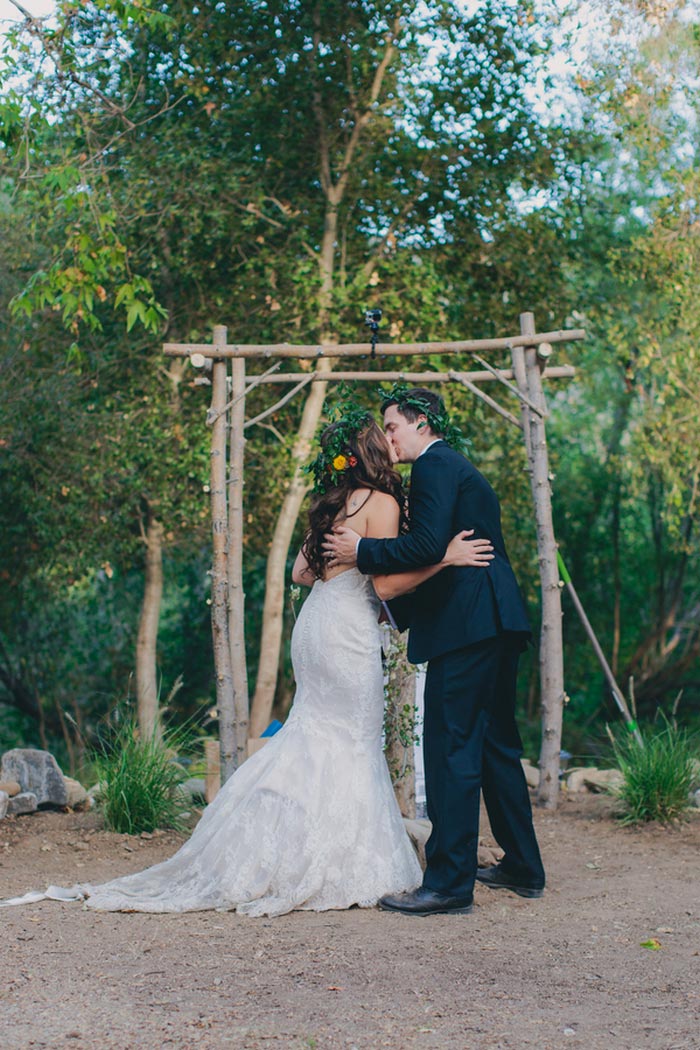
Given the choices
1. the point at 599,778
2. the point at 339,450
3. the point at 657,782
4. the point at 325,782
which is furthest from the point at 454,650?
the point at 599,778

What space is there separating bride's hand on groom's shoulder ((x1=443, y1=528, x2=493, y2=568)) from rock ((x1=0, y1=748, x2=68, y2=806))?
3.18m

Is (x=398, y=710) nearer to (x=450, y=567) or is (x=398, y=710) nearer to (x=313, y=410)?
(x=450, y=567)

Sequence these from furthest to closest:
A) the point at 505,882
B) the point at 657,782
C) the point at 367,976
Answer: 1. the point at 657,782
2. the point at 505,882
3. the point at 367,976

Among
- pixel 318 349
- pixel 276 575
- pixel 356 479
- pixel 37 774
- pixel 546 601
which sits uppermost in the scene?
pixel 318 349

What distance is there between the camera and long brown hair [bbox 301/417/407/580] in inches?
168

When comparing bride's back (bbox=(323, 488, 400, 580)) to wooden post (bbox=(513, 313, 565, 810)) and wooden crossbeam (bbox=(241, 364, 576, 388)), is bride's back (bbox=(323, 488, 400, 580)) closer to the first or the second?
wooden crossbeam (bbox=(241, 364, 576, 388))

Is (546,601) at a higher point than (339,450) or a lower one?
lower

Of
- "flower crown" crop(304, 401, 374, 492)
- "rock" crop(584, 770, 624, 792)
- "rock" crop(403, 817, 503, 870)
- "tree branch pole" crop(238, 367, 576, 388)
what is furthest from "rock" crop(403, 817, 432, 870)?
"rock" crop(584, 770, 624, 792)

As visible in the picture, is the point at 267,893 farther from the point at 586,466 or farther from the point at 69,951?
the point at 586,466

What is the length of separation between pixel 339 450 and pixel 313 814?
1336 mm

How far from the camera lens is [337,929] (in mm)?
3750

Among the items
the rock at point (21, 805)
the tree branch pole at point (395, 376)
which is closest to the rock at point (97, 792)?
the rock at point (21, 805)

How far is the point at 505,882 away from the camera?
4461 millimetres

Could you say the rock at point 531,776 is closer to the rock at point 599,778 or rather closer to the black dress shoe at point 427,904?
the rock at point 599,778
